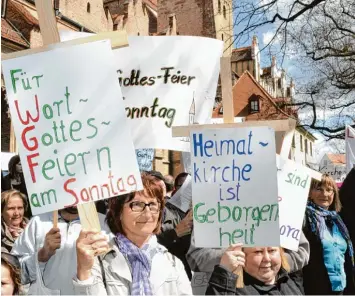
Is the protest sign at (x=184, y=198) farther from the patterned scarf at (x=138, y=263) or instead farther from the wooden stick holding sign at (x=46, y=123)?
the wooden stick holding sign at (x=46, y=123)

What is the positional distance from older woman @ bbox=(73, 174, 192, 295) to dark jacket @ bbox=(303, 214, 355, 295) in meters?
1.65

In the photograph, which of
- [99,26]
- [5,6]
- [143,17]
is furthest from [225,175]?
[143,17]

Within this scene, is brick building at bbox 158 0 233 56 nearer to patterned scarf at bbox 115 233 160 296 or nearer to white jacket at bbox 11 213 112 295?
white jacket at bbox 11 213 112 295

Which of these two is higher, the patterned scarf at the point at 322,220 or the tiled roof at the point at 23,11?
the tiled roof at the point at 23,11

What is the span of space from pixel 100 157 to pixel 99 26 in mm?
24182

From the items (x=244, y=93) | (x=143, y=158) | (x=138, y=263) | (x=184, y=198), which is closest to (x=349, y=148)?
(x=184, y=198)

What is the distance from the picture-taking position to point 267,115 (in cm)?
1436

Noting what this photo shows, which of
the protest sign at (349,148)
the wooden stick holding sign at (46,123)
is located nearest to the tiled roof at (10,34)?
the protest sign at (349,148)

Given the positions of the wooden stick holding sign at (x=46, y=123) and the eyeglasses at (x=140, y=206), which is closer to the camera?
the wooden stick holding sign at (x=46, y=123)

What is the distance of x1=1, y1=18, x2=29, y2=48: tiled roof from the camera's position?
669 inches

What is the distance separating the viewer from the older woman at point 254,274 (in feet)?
7.00

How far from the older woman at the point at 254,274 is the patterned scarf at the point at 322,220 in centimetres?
115

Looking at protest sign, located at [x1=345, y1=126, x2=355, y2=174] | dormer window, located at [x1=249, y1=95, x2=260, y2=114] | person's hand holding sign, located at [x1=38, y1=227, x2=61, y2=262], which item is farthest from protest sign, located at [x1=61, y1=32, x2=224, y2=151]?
dormer window, located at [x1=249, y1=95, x2=260, y2=114]

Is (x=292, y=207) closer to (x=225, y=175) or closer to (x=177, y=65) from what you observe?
(x=225, y=175)
